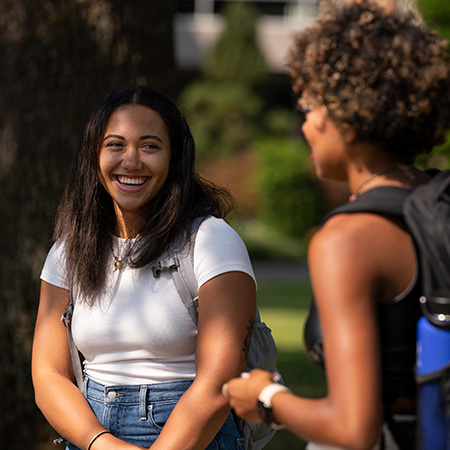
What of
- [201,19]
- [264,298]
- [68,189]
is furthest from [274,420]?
[201,19]

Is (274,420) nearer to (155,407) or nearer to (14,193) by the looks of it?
(155,407)

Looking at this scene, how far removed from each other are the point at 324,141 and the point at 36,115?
327 centimetres

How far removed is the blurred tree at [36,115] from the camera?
4820 mm

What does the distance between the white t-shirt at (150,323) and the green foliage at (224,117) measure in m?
24.2

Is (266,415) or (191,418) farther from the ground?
(266,415)

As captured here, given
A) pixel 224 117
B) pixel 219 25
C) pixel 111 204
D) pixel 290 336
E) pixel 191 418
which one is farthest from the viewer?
pixel 219 25

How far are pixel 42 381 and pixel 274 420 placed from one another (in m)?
1.13

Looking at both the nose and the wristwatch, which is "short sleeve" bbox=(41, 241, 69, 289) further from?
the wristwatch

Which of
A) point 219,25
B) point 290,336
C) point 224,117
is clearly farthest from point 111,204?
point 219,25

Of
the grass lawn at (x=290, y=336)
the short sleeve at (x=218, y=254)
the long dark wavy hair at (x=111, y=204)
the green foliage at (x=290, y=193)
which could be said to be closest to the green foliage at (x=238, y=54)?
the green foliage at (x=290, y=193)

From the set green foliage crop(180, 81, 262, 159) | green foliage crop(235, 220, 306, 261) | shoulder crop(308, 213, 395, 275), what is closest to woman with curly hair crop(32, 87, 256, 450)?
shoulder crop(308, 213, 395, 275)

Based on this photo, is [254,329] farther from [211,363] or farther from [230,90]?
[230,90]

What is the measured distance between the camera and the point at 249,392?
1942mm

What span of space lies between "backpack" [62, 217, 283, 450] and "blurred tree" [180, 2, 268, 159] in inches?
954
